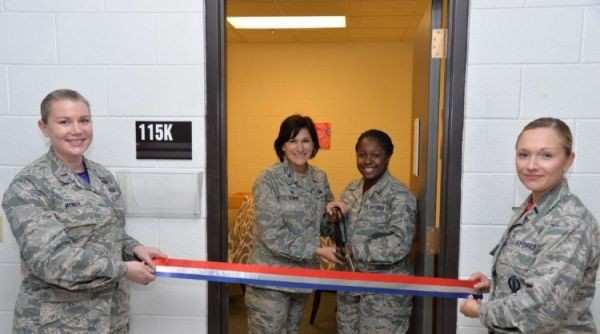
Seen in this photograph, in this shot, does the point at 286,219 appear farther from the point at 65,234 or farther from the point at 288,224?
the point at 65,234

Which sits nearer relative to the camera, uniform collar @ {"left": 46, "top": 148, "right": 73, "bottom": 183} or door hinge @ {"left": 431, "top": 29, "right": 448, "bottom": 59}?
uniform collar @ {"left": 46, "top": 148, "right": 73, "bottom": 183}

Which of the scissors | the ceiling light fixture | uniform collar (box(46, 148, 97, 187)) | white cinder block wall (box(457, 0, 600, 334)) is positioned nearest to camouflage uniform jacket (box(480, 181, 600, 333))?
white cinder block wall (box(457, 0, 600, 334))

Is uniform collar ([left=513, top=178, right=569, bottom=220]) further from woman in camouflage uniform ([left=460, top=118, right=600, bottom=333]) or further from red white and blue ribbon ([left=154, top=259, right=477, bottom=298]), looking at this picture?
red white and blue ribbon ([left=154, top=259, right=477, bottom=298])

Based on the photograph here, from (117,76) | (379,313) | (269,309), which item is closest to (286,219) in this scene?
(269,309)

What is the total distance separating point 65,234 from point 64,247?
0.16 ft

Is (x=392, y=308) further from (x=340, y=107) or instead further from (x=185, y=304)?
(x=340, y=107)

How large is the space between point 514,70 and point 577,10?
33cm

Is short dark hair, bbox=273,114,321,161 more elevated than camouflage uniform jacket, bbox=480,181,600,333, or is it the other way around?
short dark hair, bbox=273,114,321,161

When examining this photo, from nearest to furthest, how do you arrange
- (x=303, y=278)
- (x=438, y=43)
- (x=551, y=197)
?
(x=551, y=197)
(x=303, y=278)
(x=438, y=43)

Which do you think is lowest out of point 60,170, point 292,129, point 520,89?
point 60,170

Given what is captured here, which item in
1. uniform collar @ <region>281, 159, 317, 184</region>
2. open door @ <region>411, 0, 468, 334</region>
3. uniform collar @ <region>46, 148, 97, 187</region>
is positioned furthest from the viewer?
uniform collar @ <region>281, 159, 317, 184</region>

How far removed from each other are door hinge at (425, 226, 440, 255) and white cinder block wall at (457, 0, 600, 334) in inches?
8.6

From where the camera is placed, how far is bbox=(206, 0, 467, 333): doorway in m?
1.85

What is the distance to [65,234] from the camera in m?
1.48
